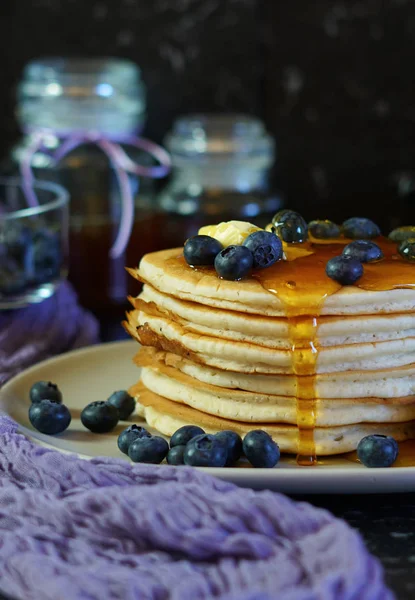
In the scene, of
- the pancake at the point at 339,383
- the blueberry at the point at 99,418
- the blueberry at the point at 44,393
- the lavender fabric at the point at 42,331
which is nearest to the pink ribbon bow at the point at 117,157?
the lavender fabric at the point at 42,331

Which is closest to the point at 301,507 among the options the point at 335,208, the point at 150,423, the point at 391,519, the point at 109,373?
the point at 391,519

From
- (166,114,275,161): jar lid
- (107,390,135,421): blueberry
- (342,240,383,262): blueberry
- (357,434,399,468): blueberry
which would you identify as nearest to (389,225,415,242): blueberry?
(342,240,383,262): blueberry

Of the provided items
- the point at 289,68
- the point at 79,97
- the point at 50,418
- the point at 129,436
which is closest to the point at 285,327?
the point at 129,436

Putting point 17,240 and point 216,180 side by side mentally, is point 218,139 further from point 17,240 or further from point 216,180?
point 17,240

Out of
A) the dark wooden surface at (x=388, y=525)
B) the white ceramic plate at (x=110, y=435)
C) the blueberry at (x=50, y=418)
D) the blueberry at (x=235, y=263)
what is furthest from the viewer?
the blueberry at (x=50, y=418)

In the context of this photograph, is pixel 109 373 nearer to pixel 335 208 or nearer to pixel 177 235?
pixel 177 235

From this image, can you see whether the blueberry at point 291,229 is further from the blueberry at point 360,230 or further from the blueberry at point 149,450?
the blueberry at point 149,450
